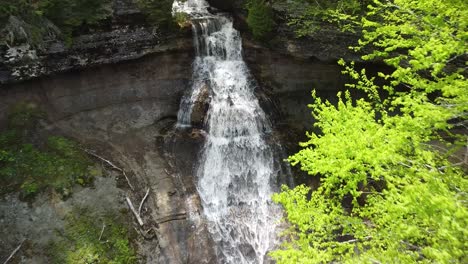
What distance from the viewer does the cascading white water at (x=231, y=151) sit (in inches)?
555

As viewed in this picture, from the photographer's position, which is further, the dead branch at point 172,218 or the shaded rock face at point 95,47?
the shaded rock face at point 95,47

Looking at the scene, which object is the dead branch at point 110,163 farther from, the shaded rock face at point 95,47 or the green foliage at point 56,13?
the green foliage at point 56,13

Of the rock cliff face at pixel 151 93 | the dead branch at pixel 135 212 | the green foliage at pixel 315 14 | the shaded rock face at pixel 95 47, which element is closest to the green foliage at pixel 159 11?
the shaded rock face at pixel 95 47

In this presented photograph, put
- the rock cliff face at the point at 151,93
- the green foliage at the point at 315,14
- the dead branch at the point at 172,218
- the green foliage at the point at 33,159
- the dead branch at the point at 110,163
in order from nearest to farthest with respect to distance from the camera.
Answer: the green foliage at the point at 33,159
the dead branch at the point at 172,218
the rock cliff face at the point at 151,93
the dead branch at the point at 110,163
the green foliage at the point at 315,14

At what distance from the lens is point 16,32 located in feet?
44.7

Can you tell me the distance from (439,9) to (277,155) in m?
10.7

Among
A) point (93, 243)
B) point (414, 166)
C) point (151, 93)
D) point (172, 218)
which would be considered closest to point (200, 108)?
point (151, 93)

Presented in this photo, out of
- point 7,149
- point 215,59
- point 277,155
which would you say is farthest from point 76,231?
point 215,59

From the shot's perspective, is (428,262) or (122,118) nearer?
(428,262)

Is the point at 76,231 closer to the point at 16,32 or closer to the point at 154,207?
the point at 154,207

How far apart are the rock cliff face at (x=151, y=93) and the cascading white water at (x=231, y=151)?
23.7 inches

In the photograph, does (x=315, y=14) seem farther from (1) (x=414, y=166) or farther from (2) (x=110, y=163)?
(2) (x=110, y=163)

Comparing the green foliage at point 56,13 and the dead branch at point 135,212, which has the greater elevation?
the green foliage at point 56,13

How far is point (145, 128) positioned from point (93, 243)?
6691mm
